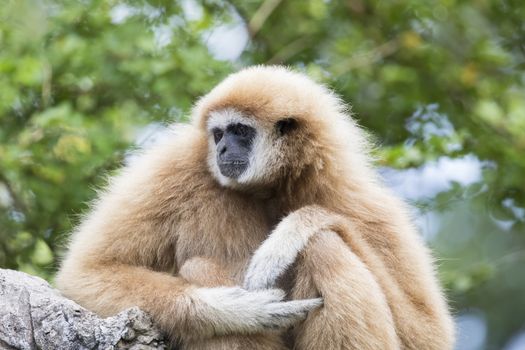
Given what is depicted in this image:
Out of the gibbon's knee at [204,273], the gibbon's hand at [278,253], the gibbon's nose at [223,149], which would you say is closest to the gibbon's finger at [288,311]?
the gibbon's hand at [278,253]

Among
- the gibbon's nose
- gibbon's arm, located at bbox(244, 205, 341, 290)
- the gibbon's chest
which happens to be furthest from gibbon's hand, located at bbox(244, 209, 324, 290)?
the gibbon's nose

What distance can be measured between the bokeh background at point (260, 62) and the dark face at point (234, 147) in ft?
7.08

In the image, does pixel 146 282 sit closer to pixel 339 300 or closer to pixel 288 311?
pixel 288 311

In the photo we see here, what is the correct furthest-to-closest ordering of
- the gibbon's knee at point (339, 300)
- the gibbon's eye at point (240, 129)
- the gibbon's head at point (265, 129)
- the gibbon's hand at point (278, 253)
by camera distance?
the gibbon's eye at point (240, 129), the gibbon's head at point (265, 129), the gibbon's hand at point (278, 253), the gibbon's knee at point (339, 300)

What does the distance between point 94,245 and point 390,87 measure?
21.0ft

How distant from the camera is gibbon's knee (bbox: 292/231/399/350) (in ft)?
19.5

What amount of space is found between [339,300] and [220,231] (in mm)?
1141

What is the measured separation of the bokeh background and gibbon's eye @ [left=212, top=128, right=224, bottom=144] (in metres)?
2.09

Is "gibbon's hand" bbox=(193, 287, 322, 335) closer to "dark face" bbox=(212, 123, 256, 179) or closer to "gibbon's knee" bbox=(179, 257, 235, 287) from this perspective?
"gibbon's knee" bbox=(179, 257, 235, 287)

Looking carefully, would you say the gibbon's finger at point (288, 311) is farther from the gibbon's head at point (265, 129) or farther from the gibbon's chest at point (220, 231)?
the gibbon's head at point (265, 129)

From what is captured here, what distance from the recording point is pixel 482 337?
15.4 m

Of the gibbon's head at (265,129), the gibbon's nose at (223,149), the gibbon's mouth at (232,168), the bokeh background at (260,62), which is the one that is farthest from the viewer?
the bokeh background at (260,62)

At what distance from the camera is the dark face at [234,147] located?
677cm

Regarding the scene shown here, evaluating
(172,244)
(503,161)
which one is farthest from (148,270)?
(503,161)
